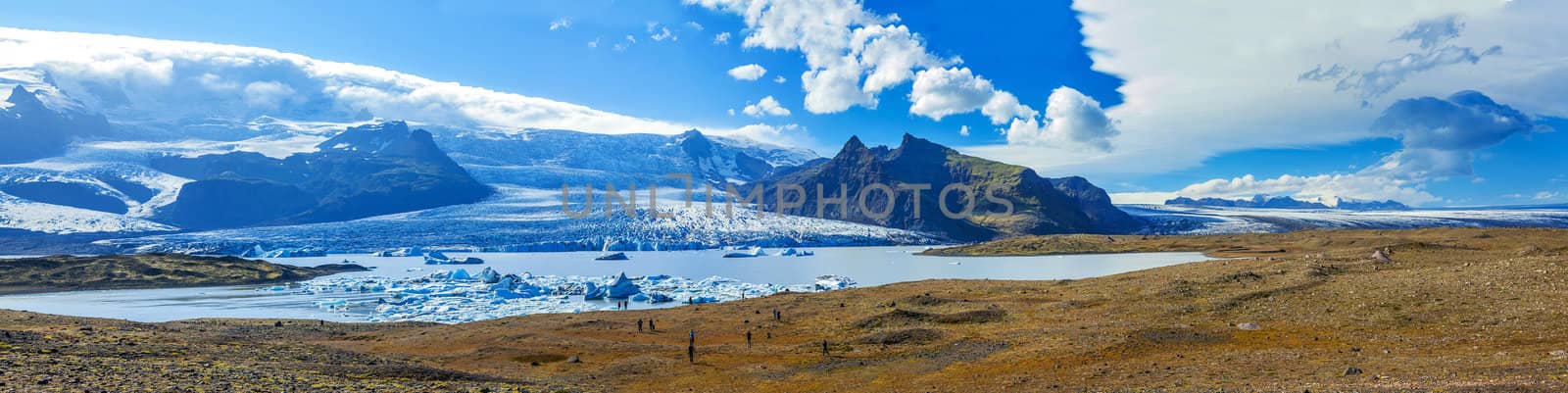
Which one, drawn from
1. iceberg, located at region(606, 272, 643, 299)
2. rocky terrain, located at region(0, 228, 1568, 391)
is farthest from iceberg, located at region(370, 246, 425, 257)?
rocky terrain, located at region(0, 228, 1568, 391)

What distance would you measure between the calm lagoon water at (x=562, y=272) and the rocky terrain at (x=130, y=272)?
14.7ft

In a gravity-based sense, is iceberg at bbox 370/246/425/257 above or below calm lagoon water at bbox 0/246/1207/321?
above

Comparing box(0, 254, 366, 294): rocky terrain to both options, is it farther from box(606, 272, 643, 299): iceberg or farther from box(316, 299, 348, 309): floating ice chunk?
box(606, 272, 643, 299): iceberg

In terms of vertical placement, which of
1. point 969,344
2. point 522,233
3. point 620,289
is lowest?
point 620,289

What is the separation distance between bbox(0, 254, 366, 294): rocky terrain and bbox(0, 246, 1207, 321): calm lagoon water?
448cm

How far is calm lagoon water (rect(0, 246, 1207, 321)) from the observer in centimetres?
6016

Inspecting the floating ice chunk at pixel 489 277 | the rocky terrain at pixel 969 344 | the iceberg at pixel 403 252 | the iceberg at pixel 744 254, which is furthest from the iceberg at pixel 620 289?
the iceberg at pixel 403 252

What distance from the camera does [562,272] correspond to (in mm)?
100562

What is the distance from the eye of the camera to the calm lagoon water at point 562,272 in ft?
197

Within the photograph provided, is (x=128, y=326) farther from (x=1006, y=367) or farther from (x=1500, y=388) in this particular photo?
(x=1500, y=388)

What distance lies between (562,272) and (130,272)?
4660 cm

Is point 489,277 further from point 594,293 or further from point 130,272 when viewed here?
point 130,272

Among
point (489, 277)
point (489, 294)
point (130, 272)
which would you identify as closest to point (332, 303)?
point (489, 294)

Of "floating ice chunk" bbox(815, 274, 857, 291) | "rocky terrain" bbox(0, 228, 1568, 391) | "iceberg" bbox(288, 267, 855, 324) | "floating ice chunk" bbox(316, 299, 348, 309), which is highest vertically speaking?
"rocky terrain" bbox(0, 228, 1568, 391)
